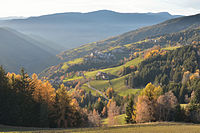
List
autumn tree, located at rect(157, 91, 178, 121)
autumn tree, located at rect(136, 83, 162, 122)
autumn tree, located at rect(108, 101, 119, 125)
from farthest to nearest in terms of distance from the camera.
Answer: autumn tree, located at rect(108, 101, 119, 125)
autumn tree, located at rect(157, 91, 178, 121)
autumn tree, located at rect(136, 83, 162, 122)

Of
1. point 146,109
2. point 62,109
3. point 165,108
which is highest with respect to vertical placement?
point 62,109

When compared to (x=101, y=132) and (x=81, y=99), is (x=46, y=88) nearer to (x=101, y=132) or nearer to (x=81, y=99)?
(x=101, y=132)

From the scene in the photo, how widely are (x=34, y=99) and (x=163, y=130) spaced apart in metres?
38.8

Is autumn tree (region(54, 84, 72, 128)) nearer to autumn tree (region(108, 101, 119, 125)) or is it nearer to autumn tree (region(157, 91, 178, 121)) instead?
autumn tree (region(108, 101, 119, 125))

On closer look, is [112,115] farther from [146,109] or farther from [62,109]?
[62,109]

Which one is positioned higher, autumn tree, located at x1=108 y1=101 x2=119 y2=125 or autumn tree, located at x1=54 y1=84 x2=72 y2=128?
autumn tree, located at x1=54 y1=84 x2=72 y2=128

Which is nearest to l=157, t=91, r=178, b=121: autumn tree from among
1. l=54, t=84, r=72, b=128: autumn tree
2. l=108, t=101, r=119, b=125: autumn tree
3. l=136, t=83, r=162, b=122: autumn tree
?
l=136, t=83, r=162, b=122: autumn tree

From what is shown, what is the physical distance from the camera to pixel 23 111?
52406 mm

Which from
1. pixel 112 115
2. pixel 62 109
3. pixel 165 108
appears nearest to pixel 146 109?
pixel 165 108

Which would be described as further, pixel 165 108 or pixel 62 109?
pixel 165 108

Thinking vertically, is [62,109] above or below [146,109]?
above

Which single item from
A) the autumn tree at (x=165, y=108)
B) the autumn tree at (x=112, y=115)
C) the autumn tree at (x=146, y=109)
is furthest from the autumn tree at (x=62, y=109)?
the autumn tree at (x=165, y=108)

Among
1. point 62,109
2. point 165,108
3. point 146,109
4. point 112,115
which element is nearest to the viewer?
point 62,109

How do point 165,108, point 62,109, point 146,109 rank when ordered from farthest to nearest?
point 165,108
point 146,109
point 62,109
